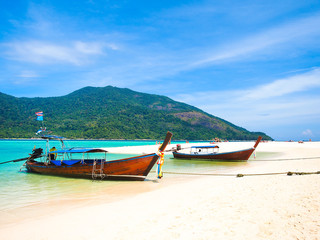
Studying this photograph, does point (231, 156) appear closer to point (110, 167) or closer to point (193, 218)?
point (110, 167)

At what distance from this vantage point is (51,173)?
56.2ft

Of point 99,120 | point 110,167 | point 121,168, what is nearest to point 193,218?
point 121,168

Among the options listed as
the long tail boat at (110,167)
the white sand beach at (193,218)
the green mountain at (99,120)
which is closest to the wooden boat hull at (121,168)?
the long tail boat at (110,167)

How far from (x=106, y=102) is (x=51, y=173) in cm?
14489

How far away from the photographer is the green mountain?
117 meters

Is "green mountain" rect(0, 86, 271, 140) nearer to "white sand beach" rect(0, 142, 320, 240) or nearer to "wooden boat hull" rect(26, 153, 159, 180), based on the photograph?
"wooden boat hull" rect(26, 153, 159, 180)

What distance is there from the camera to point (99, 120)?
131625mm

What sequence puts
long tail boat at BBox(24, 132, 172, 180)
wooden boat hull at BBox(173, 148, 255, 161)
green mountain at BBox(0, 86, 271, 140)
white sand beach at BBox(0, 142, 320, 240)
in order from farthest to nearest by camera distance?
green mountain at BBox(0, 86, 271, 140) < wooden boat hull at BBox(173, 148, 255, 161) < long tail boat at BBox(24, 132, 172, 180) < white sand beach at BBox(0, 142, 320, 240)

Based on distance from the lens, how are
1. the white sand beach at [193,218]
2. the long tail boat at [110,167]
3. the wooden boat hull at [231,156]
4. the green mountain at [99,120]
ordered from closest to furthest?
1. the white sand beach at [193,218]
2. the long tail boat at [110,167]
3. the wooden boat hull at [231,156]
4. the green mountain at [99,120]

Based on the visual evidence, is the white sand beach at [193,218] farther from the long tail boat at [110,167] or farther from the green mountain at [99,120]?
the green mountain at [99,120]

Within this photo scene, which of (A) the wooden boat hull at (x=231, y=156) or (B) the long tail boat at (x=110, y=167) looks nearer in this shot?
(B) the long tail boat at (x=110, y=167)

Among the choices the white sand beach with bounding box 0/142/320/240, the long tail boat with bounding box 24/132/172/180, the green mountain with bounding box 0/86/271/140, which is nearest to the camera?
the white sand beach with bounding box 0/142/320/240

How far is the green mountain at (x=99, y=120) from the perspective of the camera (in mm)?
116688

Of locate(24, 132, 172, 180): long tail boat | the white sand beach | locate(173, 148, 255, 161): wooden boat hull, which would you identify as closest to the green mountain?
locate(173, 148, 255, 161): wooden boat hull
